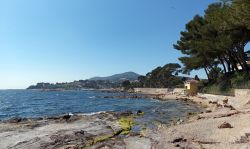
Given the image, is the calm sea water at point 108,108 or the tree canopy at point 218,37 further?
the calm sea water at point 108,108

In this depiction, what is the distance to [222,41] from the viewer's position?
4425 centimetres

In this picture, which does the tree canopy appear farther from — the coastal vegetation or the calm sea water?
the calm sea water

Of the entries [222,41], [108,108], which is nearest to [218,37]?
[222,41]

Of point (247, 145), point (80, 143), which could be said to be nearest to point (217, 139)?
point (247, 145)

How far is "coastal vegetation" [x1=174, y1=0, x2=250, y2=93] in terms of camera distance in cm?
3092

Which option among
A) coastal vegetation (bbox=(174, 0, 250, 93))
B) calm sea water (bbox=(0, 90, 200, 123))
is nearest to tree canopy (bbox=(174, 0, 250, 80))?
coastal vegetation (bbox=(174, 0, 250, 93))

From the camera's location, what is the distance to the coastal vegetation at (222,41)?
3092 cm

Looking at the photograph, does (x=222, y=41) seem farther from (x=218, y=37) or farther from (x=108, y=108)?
(x=108, y=108)

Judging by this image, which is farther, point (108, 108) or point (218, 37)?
point (108, 108)

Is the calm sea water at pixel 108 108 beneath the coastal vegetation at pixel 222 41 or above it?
beneath

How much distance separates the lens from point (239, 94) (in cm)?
3353

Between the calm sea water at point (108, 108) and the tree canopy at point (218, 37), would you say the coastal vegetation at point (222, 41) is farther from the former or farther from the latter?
the calm sea water at point (108, 108)

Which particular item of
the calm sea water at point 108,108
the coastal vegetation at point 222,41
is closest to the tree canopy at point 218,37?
the coastal vegetation at point 222,41

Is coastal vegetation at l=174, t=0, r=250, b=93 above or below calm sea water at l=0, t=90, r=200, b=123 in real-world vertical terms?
above
